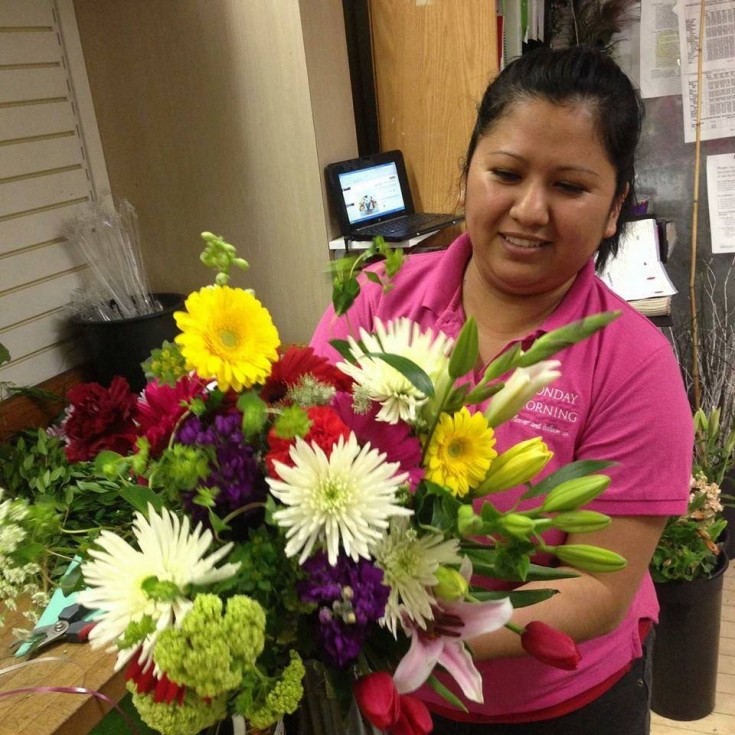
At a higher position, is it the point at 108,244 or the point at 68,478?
the point at 108,244

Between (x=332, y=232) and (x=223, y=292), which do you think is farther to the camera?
(x=332, y=232)

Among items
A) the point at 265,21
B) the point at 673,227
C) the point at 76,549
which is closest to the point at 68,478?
the point at 76,549

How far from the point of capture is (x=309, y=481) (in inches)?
16.0

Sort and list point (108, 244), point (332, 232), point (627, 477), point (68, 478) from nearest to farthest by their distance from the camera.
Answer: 1. point (627, 477)
2. point (68, 478)
3. point (108, 244)
4. point (332, 232)

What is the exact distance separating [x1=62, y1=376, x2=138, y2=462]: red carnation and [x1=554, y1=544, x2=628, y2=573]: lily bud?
0.32 metres

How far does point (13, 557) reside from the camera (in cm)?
44

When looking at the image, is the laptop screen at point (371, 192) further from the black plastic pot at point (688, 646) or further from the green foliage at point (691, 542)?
the black plastic pot at point (688, 646)

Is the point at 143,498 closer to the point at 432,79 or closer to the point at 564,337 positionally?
the point at 564,337

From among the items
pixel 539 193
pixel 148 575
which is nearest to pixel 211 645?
pixel 148 575

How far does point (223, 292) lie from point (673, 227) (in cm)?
235

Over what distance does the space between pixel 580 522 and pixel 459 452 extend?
0.09 metres

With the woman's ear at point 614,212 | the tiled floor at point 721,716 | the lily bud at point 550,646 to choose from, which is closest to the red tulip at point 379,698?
the lily bud at point 550,646

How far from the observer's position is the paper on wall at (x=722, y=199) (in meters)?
2.38

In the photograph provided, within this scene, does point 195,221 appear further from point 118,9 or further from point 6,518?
point 6,518
